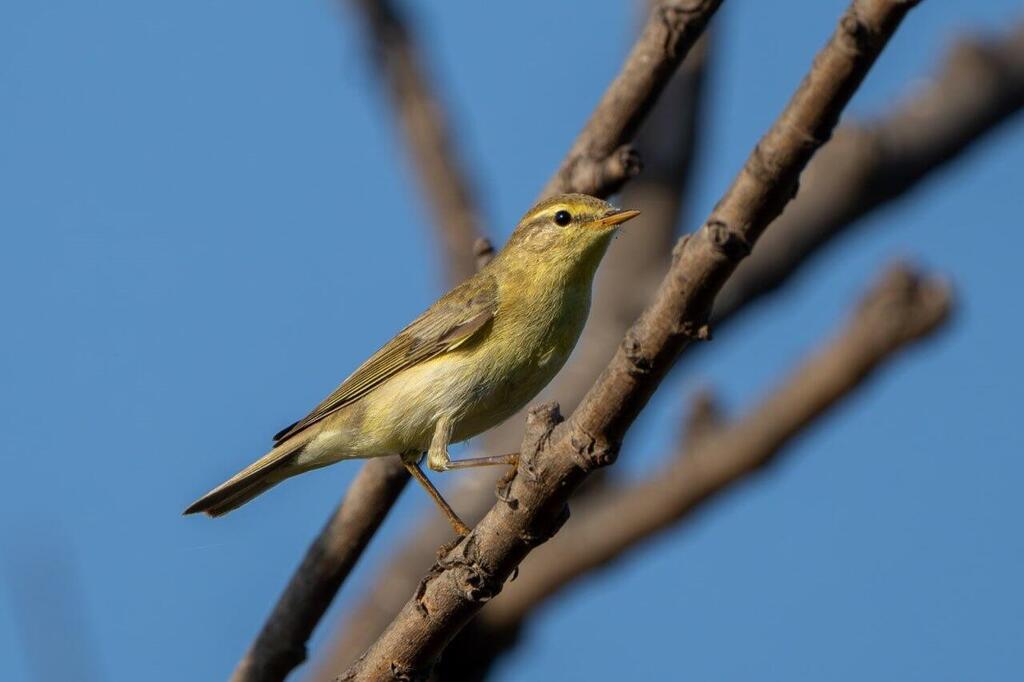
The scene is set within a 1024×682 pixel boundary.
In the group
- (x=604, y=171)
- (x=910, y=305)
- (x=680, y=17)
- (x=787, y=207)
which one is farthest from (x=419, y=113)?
(x=910, y=305)

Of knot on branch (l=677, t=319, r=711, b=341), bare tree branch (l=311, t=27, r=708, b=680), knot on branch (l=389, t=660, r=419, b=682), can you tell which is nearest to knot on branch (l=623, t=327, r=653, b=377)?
knot on branch (l=677, t=319, r=711, b=341)

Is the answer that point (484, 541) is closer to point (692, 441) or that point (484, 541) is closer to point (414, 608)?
point (414, 608)

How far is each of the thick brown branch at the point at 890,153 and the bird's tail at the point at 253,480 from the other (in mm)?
2963

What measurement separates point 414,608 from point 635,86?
263 centimetres

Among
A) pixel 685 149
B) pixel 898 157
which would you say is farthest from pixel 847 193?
pixel 685 149

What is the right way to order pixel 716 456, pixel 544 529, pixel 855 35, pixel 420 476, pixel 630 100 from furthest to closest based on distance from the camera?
pixel 716 456
pixel 420 476
pixel 630 100
pixel 544 529
pixel 855 35

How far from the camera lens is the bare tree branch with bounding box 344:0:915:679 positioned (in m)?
2.88

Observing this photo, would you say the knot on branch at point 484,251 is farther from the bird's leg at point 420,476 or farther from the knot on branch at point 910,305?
the knot on branch at point 910,305

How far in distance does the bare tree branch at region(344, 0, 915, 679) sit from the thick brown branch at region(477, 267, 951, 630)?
2119 mm

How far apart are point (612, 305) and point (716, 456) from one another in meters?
2.05

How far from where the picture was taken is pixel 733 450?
19.6 feet

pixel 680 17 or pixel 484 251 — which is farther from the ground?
pixel 484 251

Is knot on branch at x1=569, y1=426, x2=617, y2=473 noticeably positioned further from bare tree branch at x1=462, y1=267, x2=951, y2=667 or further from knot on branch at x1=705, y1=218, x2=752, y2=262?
bare tree branch at x1=462, y1=267, x2=951, y2=667

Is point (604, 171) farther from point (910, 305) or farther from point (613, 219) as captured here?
point (910, 305)
